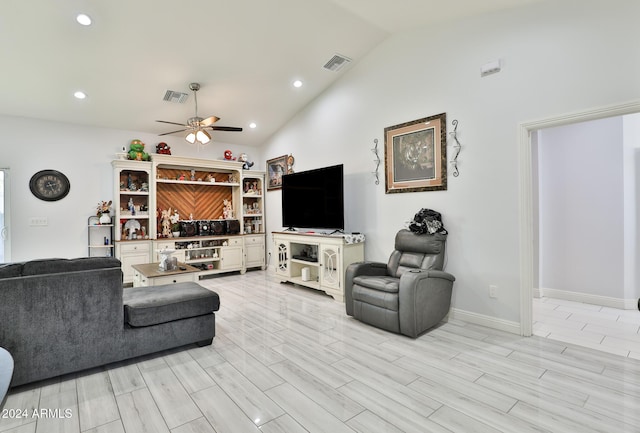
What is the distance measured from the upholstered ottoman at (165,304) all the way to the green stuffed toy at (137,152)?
328 cm

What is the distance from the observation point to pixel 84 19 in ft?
10.5

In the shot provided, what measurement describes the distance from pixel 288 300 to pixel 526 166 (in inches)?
131

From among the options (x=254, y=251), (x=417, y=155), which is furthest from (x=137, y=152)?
(x=417, y=155)

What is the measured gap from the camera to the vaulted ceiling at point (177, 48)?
327cm

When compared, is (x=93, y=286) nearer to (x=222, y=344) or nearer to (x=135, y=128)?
(x=222, y=344)

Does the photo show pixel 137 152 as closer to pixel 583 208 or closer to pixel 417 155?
pixel 417 155

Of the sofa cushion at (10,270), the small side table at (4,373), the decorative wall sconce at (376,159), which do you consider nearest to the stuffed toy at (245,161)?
the decorative wall sconce at (376,159)

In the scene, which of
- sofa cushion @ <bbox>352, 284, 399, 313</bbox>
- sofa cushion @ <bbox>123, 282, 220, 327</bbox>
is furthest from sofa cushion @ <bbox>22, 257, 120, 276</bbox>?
sofa cushion @ <bbox>352, 284, 399, 313</bbox>

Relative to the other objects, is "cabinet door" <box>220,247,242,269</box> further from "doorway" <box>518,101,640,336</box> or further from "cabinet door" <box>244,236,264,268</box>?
"doorway" <box>518,101,640,336</box>

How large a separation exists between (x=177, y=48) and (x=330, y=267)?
3.45 meters

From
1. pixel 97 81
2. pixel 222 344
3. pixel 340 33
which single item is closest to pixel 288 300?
pixel 222 344

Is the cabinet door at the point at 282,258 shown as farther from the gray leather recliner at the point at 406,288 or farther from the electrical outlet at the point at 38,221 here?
the electrical outlet at the point at 38,221

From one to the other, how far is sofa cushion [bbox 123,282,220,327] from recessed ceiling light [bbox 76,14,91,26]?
2771 millimetres

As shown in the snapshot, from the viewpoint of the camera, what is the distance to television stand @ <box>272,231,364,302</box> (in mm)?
4473
